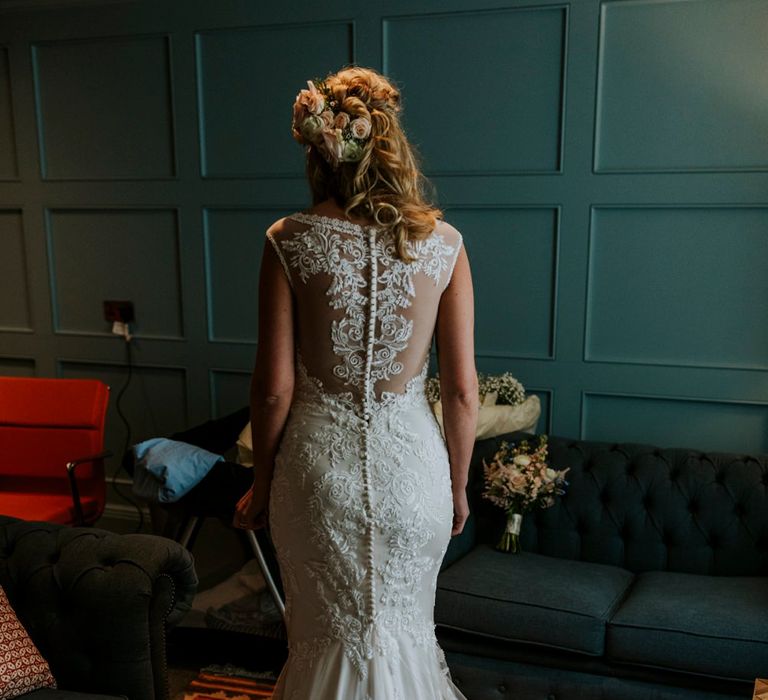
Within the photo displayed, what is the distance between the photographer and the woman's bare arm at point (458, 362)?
193cm

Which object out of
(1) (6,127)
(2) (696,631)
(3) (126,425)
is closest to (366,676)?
(2) (696,631)

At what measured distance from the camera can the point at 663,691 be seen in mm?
2369

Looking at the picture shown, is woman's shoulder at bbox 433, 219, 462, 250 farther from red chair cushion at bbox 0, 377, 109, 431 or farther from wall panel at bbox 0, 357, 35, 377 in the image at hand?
wall panel at bbox 0, 357, 35, 377

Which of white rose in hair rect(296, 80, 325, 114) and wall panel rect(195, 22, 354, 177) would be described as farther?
wall panel rect(195, 22, 354, 177)

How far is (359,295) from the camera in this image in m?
1.83

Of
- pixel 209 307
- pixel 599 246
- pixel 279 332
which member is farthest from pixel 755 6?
pixel 209 307

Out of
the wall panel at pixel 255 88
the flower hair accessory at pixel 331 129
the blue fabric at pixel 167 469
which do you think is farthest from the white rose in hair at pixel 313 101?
the wall panel at pixel 255 88

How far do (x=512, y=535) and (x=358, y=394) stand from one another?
1283 mm

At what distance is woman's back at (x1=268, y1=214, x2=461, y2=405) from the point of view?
182 cm

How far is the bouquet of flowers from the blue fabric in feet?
3.17

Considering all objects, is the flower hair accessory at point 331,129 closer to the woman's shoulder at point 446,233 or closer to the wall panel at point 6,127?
the woman's shoulder at point 446,233

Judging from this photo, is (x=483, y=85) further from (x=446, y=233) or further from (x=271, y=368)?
(x=271, y=368)

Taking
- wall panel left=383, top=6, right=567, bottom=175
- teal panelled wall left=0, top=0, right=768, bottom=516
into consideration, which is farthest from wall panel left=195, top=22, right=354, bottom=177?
wall panel left=383, top=6, right=567, bottom=175

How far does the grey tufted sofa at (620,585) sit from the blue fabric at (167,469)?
905 millimetres
